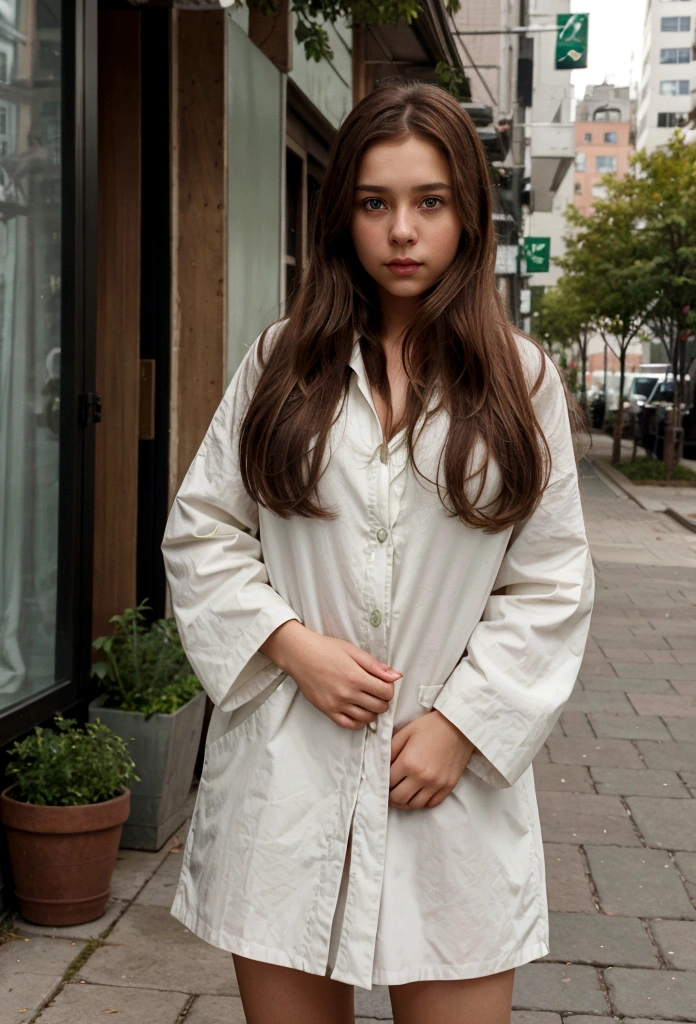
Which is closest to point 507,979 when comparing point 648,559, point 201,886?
point 201,886

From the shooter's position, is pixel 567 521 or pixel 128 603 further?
pixel 128 603

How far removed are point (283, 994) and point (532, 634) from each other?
25.3 inches

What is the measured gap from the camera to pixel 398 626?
183 centimetres

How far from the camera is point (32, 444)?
399 centimetres

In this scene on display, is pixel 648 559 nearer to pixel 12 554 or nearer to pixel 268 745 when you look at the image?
pixel 12 554

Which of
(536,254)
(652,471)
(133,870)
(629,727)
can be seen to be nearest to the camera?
(133,870)

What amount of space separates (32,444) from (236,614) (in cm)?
231

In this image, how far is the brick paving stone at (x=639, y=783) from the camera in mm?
5168

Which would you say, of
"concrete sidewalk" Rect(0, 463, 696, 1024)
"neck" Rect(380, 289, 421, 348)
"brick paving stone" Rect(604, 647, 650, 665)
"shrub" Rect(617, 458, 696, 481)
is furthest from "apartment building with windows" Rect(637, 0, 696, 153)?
"neck" Rect(380, 289, 421, 348)

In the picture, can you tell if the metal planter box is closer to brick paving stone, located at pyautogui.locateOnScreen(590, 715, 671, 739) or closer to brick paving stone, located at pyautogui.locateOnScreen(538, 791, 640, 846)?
brick paving stone, located at pyautogui.locateOnScreen(538, 791, 640, 846)

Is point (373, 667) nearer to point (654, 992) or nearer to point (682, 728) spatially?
point (654, 992)

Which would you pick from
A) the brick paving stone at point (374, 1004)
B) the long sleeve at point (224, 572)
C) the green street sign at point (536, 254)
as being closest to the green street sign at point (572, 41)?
the green street sign at point (536, 254)

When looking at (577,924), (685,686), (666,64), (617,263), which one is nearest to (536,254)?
(617,263)

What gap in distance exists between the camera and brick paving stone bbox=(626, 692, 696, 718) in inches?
257
